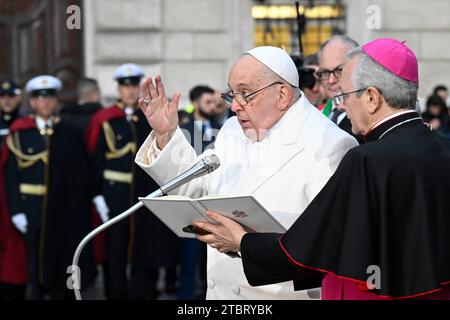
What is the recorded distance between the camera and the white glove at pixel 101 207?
30.4ft

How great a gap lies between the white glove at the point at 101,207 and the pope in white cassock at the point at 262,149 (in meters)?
4.81

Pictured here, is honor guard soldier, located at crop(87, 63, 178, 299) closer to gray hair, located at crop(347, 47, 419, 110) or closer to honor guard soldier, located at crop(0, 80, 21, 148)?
honor guard soldier, located at crop(0, 80, 21, 148)

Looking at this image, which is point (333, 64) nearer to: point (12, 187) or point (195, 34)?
point (12, 187)

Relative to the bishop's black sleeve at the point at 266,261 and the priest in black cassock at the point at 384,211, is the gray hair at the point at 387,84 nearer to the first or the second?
the priest in black cassock at the point at 384,211

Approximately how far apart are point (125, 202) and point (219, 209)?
5502 mm

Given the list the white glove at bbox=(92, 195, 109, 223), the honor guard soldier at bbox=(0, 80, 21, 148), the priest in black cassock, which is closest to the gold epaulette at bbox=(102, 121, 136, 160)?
the white glove at bbox=(92, 195, 109, 223)

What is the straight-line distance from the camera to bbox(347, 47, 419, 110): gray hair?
3.65m

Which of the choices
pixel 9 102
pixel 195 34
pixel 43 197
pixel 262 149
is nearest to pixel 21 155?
pixel 43 197

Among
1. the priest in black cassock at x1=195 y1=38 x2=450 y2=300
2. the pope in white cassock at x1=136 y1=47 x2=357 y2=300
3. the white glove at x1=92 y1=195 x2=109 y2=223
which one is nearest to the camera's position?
the priest in black cassock at x1=195 y1=38 x2=450 y2=300

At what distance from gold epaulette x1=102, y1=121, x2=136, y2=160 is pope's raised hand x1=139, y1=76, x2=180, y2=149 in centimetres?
487

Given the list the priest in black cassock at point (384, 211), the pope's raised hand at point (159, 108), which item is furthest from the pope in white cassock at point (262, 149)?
the priest in black cassock at point (384, 211)

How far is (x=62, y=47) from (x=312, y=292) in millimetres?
9702

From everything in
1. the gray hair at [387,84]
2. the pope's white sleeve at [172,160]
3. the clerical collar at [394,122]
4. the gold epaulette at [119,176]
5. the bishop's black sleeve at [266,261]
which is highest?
the gray hair at [387,84]
